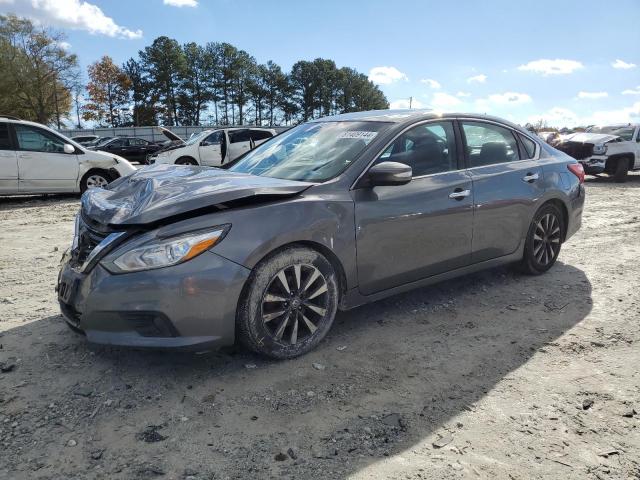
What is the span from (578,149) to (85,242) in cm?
1491

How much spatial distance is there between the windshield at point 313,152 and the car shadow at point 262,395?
1155 millimetres

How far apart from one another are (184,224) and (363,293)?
1292 mm

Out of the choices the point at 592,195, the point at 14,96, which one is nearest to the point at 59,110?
the point at 14,96

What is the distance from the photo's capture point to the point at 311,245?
3070 mm

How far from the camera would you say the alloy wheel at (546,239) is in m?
4.63

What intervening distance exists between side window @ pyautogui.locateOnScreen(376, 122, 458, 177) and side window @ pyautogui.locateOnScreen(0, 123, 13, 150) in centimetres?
869

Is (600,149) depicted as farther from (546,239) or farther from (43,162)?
(43,162)

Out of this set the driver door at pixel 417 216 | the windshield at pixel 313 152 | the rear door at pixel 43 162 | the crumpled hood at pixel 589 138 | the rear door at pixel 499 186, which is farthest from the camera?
the crumpled hood at pixel 589 138

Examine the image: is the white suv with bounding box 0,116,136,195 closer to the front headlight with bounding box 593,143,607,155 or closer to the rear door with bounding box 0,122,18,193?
the rear door with bounding box 0,122,18,193

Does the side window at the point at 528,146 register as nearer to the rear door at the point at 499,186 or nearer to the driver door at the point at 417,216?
the rear door at the point at 499,186

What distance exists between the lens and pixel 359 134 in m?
3.66

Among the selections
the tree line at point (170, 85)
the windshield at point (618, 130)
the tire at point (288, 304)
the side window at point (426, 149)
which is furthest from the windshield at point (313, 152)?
the tree line at point (170, 85)

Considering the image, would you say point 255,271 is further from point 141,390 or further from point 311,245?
point 141,390

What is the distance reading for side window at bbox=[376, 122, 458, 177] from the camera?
360 centimetres
